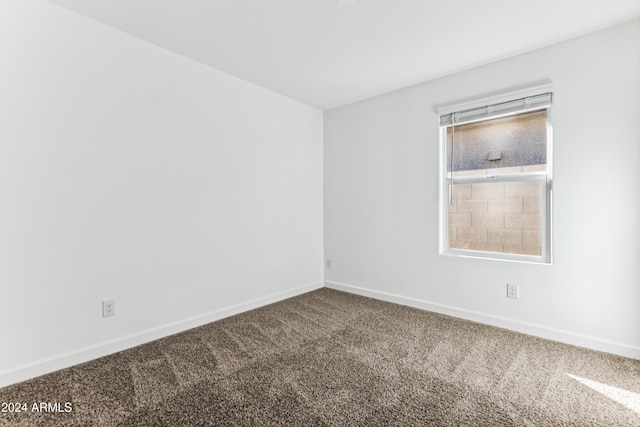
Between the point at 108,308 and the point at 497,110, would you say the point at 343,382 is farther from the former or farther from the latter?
the point at 497,110

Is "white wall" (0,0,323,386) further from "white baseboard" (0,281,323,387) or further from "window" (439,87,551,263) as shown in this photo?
"window" (439,87,551,263)

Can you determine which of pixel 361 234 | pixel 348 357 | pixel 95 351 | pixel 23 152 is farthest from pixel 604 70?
pixel 95 351

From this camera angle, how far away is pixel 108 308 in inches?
90.3

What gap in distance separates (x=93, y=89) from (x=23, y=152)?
0.62 m

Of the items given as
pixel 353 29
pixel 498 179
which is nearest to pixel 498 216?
pixel 498 179

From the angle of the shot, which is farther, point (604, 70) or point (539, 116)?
point (539, 116)

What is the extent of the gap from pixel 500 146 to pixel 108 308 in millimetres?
3535

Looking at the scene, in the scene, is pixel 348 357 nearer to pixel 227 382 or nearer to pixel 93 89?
pixel 227 382

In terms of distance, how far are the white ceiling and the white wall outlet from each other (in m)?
2.03

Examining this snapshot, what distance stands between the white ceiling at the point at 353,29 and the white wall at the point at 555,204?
0.81 ft

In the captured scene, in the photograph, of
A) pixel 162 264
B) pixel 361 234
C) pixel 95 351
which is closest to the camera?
pixel 95 351

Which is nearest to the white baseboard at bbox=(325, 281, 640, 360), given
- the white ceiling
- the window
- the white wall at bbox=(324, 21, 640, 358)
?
the white wall at bbox=(324, 21, 640, 358)

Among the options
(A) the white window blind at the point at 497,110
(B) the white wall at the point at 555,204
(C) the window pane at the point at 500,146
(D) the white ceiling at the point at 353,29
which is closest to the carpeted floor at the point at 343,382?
(B) the white wall at the point at 555,204

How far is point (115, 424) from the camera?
155 centimetres
